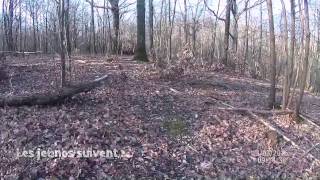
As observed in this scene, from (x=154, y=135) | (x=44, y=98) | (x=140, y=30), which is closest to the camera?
(x=154, y=135)

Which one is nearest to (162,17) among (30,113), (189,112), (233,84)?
(233,84)

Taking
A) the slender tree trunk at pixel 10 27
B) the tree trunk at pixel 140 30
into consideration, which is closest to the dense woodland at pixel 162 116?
the tree trunk at pixel 140 30

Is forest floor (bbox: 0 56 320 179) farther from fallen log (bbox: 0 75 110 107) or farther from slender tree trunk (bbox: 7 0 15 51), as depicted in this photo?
slender tree trunk (bbox: 7 0 15 51)

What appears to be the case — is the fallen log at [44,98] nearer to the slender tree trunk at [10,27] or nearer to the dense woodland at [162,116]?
the dense woodland at [162,116]

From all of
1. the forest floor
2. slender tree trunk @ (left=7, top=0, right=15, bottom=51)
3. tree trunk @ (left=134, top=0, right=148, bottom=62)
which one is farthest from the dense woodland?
slender tree trunk @ (left=7, top=0, right=15, bottom=51)

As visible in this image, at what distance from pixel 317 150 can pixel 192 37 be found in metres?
14.5

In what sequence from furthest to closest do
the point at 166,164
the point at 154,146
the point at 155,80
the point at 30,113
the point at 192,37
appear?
the point at 192,37 < the point at 155,80 < the point at 30,113 < the point at 154,146 < the point at 166,164

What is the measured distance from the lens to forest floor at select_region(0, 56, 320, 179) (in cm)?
564

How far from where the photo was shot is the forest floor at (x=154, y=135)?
564 centimetres

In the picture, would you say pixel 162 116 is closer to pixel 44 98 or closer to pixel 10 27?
pixel 44 98

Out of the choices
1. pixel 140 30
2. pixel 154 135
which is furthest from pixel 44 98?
pixel 140 30

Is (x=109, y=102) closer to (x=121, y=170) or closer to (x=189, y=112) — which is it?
(x=189, y=112)

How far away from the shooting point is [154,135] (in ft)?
22.6

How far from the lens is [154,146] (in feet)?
21.2
